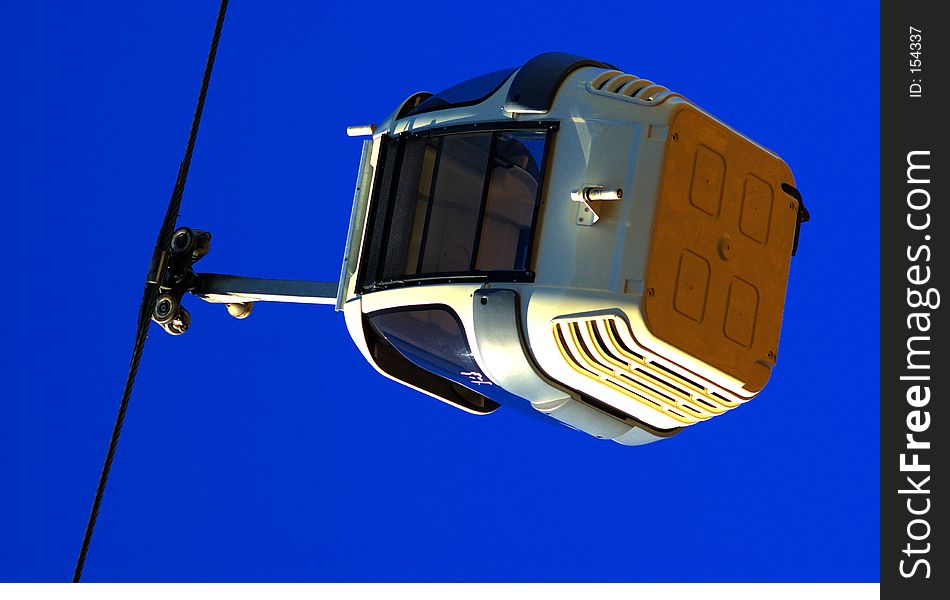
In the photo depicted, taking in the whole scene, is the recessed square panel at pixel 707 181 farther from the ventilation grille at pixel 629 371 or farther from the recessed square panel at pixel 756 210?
the ventilation grille at pixel 629 371

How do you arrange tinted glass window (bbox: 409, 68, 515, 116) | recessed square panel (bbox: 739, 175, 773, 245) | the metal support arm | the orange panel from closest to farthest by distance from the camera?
the orange panel
recessed square panel (bbox: 739, 175, 773, 245)
tinted glass window (bbox: 409, 68, 515, 116)
the metal support arm

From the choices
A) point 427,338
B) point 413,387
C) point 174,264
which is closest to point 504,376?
point 427,338

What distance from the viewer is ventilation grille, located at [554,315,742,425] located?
779cm

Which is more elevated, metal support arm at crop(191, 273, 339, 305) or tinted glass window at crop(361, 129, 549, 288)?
tinted glass window at crop(361, 129, 549, 288)

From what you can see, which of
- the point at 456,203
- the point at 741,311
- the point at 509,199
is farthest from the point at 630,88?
the point at 741,311

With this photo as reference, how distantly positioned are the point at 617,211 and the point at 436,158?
119 centimetres

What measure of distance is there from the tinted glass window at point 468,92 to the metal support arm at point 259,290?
1062 mm

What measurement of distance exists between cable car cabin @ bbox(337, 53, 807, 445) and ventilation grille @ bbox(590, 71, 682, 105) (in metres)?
0.01

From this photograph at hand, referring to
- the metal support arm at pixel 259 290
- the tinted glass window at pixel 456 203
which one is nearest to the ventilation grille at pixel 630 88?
the tinted glass window at pixel 456 203

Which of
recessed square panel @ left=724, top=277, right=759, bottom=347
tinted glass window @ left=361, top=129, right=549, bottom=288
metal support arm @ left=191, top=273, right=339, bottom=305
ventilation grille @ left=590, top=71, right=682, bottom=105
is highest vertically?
ventilation grille @ left=590, top=71, right=682, bottom=105

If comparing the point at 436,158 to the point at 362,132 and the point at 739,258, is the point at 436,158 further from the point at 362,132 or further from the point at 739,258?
the point at 739,258

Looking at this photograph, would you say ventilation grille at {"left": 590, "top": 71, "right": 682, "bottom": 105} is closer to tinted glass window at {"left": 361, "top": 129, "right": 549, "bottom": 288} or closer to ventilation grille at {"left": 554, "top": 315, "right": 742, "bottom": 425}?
tinted glass window at {"left": 361, "top": 129, "right": 549, "bottom": 288}

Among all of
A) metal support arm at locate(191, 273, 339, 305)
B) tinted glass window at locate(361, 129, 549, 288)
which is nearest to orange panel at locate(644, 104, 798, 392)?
tinted glass window at locate(361, 129, 549, 288)

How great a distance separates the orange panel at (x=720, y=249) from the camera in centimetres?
773
